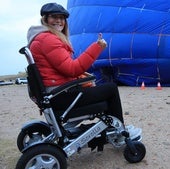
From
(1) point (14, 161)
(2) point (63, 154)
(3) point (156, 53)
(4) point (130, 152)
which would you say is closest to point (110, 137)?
(4) point (130, 152)

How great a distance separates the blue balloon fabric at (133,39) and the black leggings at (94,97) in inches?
312

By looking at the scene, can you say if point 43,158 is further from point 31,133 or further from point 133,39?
point 133,39

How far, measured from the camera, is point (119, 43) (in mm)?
12141

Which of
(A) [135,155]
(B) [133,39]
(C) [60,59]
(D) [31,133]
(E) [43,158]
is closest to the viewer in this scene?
(E) [43,158]

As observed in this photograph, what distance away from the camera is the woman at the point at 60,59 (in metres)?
3.64

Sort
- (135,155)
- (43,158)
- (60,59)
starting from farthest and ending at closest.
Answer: (135,155), (60,59), (43,158)

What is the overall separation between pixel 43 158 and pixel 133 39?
8.90 metres

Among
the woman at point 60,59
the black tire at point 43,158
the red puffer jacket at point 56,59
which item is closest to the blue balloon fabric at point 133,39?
the woman at point 60,59

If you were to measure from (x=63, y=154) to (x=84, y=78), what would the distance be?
0.73 m

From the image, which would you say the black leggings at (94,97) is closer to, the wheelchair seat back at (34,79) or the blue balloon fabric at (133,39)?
the wheelchair seat back at (34,79)

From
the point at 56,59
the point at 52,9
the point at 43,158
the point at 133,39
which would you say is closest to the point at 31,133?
the point at 43,158

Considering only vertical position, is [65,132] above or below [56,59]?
below

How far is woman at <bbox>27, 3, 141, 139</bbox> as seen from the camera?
364 centimetres

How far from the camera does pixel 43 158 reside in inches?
137
